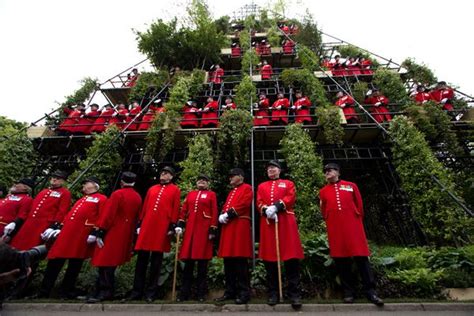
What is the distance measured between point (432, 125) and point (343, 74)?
6244 mm

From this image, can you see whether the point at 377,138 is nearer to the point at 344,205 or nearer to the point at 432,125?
the point at 432,125

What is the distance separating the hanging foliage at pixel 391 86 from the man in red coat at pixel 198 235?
860cm

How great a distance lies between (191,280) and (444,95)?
1016cm

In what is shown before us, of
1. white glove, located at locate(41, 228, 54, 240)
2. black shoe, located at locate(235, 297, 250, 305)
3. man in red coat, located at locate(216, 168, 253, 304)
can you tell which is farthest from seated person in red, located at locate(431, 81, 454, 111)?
white glove, located at locate(41, 228, 54, 240)

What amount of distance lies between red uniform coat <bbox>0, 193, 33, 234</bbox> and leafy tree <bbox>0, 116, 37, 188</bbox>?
2.97 metres

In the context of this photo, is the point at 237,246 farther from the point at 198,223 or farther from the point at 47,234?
the point at 47,234

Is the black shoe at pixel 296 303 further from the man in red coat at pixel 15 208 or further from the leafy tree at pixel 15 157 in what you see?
the leafy tree at pixel 15 157

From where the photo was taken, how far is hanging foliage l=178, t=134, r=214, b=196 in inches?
285

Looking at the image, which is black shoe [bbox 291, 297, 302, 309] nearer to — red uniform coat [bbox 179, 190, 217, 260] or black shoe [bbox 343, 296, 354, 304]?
black shoe [bbox 343, 296, 354, 304]

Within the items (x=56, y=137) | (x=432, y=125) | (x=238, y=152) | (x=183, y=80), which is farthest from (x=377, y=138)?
(x=56, y=137)

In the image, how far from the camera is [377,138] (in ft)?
31.7

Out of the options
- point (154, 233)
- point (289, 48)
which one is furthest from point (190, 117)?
point (289, 48)

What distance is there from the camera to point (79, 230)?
504 cm

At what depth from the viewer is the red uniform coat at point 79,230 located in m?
4.84
